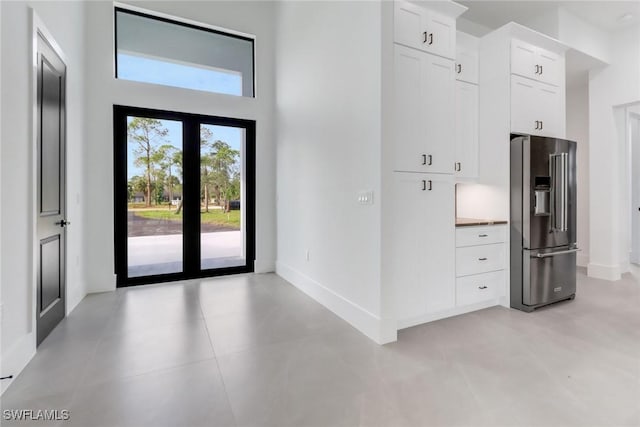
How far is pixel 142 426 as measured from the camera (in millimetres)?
1470

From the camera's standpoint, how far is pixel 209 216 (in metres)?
4.25

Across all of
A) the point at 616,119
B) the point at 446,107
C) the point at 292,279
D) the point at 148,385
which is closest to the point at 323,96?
the point at 446,107

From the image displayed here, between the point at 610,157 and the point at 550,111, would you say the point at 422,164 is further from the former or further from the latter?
the point at 610,157

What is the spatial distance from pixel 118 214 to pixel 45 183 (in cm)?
139

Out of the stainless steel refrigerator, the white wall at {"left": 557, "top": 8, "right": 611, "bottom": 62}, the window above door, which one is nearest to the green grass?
the window above door

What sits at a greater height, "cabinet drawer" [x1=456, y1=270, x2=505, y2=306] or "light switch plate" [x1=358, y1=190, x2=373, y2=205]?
"light switch plate" [x1=358, y1=190, x2=373, y2=205]

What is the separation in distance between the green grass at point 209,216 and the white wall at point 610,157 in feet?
16.8

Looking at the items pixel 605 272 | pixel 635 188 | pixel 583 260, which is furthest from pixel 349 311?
pixel 635 188

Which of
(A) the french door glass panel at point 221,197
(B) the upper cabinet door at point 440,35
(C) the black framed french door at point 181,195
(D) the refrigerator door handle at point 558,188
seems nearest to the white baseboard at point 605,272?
(D) the refrigerator door handle at point 558,188

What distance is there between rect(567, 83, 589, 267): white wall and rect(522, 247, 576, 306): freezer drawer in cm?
244

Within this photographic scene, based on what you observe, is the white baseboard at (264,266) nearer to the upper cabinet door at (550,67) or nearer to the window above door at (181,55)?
the window above door at (181,55)

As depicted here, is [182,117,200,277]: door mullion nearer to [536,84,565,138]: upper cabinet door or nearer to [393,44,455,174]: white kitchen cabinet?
[393,44,455,174]: white kitchen cabinet

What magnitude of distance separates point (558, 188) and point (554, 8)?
2.34m

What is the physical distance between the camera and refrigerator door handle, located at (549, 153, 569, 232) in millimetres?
3045
